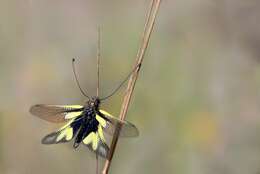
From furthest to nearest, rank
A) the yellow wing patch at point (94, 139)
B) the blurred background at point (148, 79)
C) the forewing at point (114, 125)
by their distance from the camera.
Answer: the blurred background at point (148, 79) < the yellow wing patch at point (94, 139) < the forewing at point (114, 125)

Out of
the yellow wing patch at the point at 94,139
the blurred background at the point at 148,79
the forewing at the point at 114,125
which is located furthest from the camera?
the blurred background at the point at 148,79

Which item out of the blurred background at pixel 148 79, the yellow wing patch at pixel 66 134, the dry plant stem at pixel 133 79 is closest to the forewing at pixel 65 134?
the yellow wing patch at pixel 66 134

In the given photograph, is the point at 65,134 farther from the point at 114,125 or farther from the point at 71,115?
the point at 114,125

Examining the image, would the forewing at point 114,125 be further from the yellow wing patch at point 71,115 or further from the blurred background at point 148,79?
the blurred background at point 148,79

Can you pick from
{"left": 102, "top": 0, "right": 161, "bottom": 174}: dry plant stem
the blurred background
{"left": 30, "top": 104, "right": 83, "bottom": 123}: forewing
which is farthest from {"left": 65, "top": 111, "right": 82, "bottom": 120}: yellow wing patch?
the blurred background

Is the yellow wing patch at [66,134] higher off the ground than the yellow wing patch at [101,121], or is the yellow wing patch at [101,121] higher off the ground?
the yellow wing patch at [101,121]

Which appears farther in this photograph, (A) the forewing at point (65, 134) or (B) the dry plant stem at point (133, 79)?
(A) the forewing at point (65, 134)
